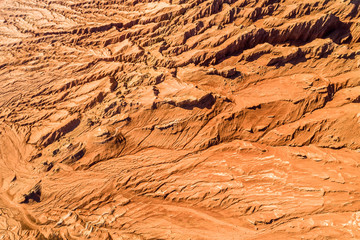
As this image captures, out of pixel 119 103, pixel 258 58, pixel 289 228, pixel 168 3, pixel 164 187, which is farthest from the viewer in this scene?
pixel 168 3

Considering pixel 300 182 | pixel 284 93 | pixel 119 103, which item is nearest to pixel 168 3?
pixel 119 103

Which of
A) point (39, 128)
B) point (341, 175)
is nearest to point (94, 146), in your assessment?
point (39, 128)

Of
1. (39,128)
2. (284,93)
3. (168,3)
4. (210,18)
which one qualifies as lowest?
(39,128)

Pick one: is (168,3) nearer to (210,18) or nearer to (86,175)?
(210,18)

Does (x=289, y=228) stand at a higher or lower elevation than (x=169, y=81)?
lower

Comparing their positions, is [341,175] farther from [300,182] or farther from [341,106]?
[341,106]

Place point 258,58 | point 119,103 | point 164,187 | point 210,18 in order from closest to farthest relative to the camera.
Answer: point 164,187, point 119,103, point 258,58, point 210,18

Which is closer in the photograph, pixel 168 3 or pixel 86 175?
pixel 86 175
